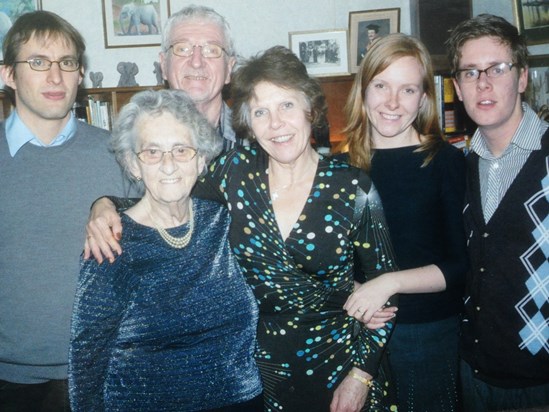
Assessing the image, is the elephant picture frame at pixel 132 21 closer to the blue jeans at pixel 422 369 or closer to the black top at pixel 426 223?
the black top at pixel 426 223

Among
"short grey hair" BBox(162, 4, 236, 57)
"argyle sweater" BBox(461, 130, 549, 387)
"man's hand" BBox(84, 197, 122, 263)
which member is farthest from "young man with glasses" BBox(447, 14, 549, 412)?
"man's hand" BBox(84, 197, 122, 263)

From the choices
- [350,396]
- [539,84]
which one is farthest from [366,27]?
[350,396]

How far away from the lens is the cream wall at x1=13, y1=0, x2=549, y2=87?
15.3 ft

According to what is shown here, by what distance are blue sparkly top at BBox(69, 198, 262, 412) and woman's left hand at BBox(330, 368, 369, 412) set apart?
0.92 ft

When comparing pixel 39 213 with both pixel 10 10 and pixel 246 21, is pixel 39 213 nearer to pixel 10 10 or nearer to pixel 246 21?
pixel 246 21

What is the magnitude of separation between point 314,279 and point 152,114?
785mm

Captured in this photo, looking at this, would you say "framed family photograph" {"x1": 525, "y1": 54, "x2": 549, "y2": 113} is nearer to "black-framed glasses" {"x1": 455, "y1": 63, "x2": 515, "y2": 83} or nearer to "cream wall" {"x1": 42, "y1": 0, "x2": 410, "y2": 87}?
"cream wall" {"x1": 42, "y1": 0, "x2": 410, "y2": 87}

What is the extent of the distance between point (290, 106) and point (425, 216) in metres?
0.65

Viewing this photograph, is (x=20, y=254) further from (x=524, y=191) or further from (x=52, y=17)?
(x=524, y=191)

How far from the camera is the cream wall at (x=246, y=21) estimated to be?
4656mm

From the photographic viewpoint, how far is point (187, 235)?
168 centimetres

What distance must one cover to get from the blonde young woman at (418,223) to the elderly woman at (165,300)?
23.4 inches

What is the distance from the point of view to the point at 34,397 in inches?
72.6

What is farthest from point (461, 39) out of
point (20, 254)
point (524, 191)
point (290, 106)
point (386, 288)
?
point (20, 254)
